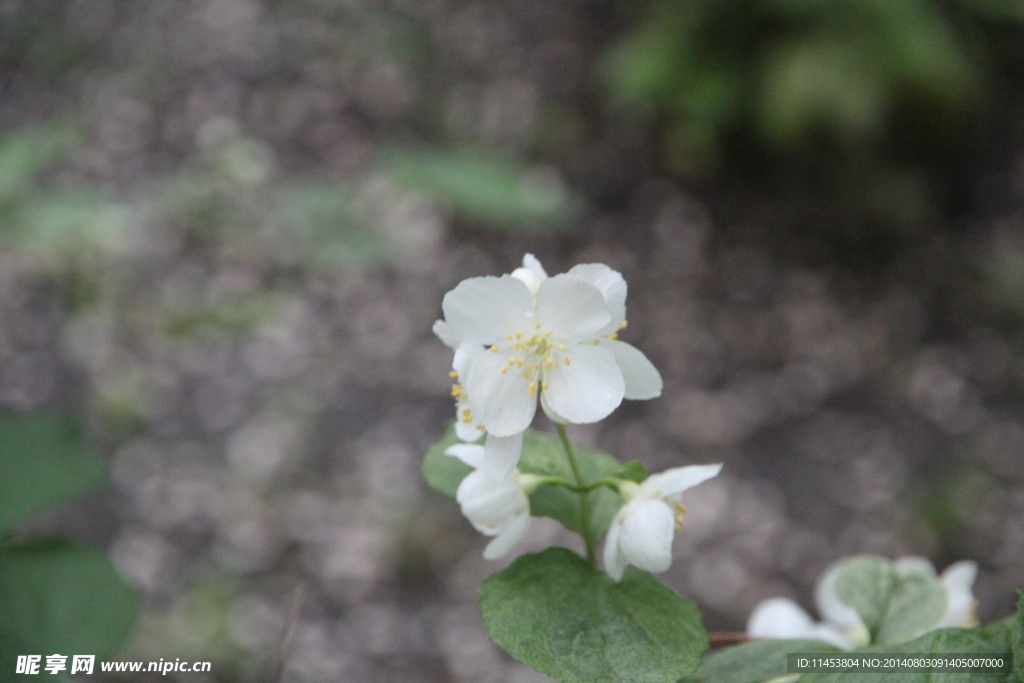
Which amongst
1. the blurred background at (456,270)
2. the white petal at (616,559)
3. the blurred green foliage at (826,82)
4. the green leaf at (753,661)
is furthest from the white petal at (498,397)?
the blurred green foliage at (826,82)

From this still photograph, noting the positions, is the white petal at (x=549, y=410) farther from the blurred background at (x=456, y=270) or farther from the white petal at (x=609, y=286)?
the blurred background at (x=456, y=270)

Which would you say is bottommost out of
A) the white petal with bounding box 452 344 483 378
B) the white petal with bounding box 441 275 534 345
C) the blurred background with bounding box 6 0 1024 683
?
the blurred background with bounding box 6 0 1024 683

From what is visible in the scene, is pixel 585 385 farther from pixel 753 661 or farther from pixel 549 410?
pixel 753 661

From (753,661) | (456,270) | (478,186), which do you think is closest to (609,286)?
(753,661)

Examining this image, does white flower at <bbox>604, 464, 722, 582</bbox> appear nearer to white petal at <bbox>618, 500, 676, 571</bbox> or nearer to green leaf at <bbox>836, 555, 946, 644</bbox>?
white petal at <bbox>618, 500, 676, 571</bbox>

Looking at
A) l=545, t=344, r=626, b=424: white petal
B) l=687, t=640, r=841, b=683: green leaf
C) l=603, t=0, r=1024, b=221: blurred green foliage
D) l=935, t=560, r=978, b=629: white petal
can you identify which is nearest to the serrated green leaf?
l=545, t=344, r=626, b=424: white petal
